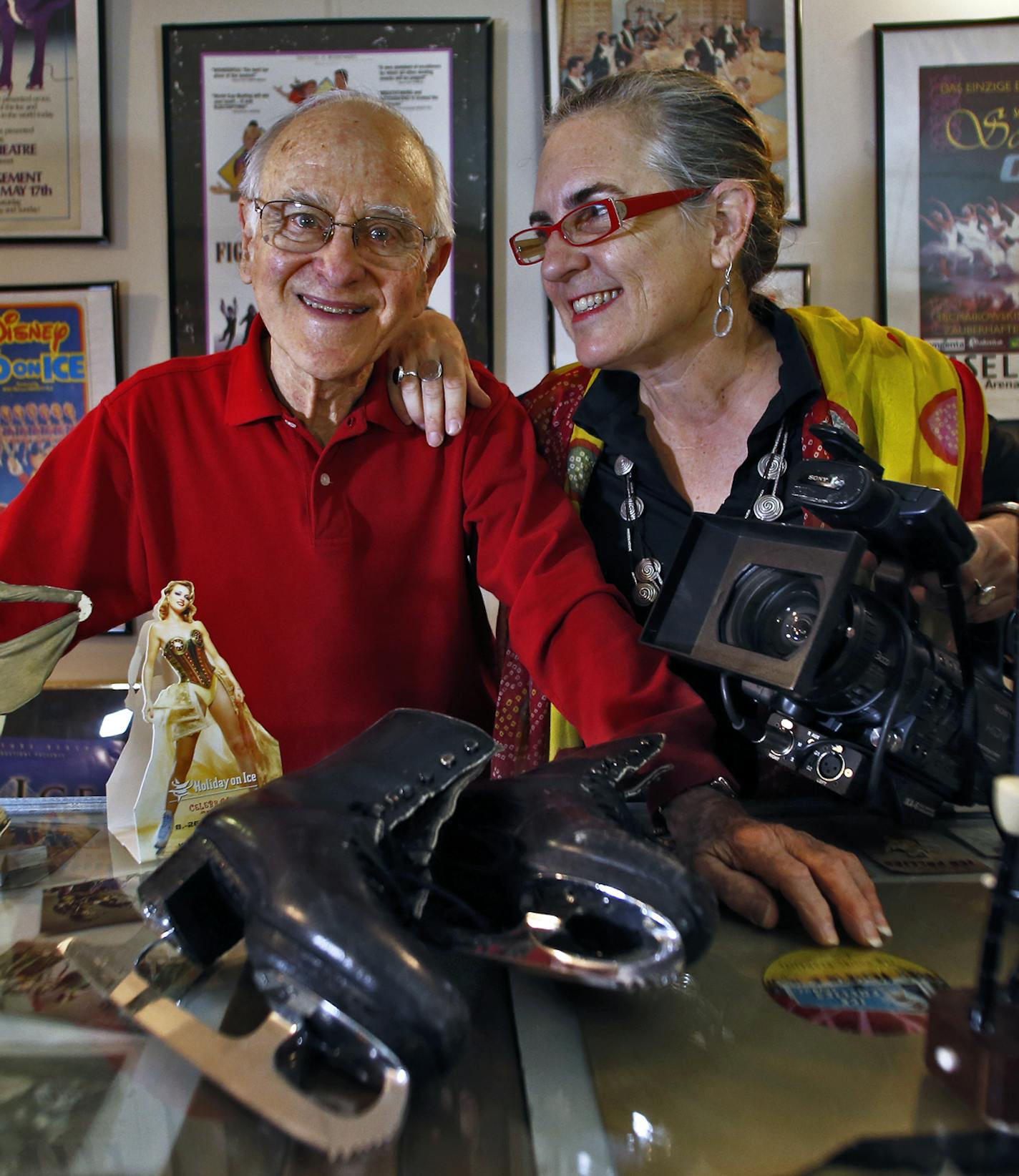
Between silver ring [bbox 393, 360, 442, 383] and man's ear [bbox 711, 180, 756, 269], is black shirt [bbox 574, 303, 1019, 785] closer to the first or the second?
man's ear [bbox 711, 180, 756, 269]

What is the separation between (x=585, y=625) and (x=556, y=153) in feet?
2.34

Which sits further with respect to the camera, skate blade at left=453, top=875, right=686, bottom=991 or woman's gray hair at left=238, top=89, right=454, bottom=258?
woman's gray hair at left=238, top=89, right=454, bottom=258

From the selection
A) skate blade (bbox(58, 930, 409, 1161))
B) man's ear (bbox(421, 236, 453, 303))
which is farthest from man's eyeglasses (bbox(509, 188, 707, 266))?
skate blade (bbox(58, 930, 409, 1161))

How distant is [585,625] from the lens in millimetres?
1071

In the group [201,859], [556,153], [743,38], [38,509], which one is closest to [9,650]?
[201,859]

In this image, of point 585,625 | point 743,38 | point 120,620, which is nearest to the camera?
point 585,625

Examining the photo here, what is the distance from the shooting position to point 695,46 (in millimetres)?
2014

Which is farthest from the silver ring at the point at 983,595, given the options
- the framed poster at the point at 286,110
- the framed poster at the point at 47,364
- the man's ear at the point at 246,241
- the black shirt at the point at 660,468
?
the framed poster at the point at 47,364

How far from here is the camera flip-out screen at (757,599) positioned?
0.73 meters

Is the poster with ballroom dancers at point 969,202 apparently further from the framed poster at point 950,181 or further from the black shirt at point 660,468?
the black shirt at point 660,468

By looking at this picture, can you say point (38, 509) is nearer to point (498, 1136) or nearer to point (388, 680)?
point (388, 680)

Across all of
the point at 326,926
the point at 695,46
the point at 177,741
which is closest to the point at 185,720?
the point at 177,741

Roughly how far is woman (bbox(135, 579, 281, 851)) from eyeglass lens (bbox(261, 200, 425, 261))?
0.57 meters

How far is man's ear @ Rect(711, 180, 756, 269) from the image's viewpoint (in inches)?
54.4
